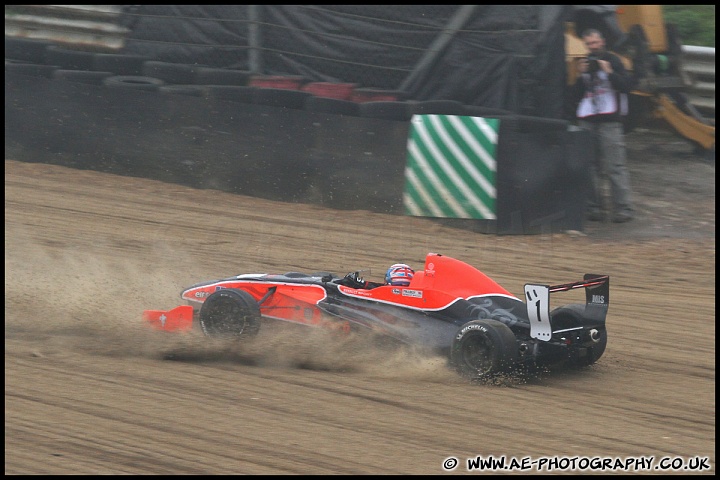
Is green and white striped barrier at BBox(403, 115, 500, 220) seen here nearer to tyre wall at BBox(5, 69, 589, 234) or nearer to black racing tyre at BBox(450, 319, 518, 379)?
tyre wall at BBox(5, 69, 589, 234)

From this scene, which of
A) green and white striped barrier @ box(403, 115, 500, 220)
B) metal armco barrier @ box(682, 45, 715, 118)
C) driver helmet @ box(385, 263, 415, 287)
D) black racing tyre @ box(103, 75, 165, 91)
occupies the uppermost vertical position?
metal armco barrier @ box(682, 45, 715, 118)

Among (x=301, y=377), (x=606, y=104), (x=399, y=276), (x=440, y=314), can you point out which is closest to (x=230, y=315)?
(x=301, y=377)

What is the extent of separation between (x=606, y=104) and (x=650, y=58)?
10.4 feet

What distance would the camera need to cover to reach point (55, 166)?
46.9ft

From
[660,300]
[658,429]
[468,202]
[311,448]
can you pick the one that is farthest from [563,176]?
[311,448]

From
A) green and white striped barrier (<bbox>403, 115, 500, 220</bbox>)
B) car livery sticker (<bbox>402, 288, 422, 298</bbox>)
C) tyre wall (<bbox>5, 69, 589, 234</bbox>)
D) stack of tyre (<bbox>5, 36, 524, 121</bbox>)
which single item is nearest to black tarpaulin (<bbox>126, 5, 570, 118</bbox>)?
stack of tyre (<bbox>5, 36, 524, 121</bbox>)

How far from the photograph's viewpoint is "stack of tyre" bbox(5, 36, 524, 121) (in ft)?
42.3

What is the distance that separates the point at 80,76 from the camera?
1423 cm

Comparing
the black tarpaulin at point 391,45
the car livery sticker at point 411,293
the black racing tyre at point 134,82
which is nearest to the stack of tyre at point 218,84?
the black racing tyre at point 134,82

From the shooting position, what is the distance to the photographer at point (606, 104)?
1177 cm

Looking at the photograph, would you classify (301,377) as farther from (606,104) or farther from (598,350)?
(606,104)

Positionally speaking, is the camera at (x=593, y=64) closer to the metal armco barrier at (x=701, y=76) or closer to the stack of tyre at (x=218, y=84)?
the stack of tyre at (x=218, y=84)

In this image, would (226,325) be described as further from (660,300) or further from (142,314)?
(660,300)

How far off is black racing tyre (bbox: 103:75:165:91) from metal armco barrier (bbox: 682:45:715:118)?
329 inches
